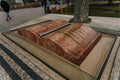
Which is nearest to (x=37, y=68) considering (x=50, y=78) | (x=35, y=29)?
(x=50, y=78)

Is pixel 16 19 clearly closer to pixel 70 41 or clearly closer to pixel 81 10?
pixel 81 10

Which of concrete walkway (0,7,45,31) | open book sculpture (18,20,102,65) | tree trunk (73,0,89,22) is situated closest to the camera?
open book sculpture (18,20,102,65)

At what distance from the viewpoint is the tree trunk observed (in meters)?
9.33

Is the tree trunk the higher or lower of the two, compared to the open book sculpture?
higher

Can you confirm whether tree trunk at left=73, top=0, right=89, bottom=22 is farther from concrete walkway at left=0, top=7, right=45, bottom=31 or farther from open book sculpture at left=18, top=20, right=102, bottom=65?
concrete walkway at left=0, top=7, right=45, bottom=31

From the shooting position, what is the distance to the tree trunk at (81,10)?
30.6 ft

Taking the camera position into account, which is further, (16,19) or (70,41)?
(16,19)

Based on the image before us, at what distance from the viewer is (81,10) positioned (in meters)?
A: 9.45

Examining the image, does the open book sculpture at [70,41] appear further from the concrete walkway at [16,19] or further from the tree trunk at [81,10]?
the concrete walkway at [16,19]

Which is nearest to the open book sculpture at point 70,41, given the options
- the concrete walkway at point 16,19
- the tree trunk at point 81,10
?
the tree trunk at point 81,10

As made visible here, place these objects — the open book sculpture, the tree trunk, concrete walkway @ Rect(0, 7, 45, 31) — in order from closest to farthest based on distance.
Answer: the open book sculpture, the tree trunk, concrete walkway @ Rect(0, 7, 45, 31)

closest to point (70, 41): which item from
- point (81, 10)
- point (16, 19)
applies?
point (81, 10)

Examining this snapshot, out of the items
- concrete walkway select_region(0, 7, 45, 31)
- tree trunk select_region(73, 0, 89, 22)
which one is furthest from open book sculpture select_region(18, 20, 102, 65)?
concrete walkway select_region(0, 7, 45, 31)

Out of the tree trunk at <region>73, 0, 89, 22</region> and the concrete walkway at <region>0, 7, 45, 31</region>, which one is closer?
the tree trunk at <region>73, 0, 89, 22</region>
